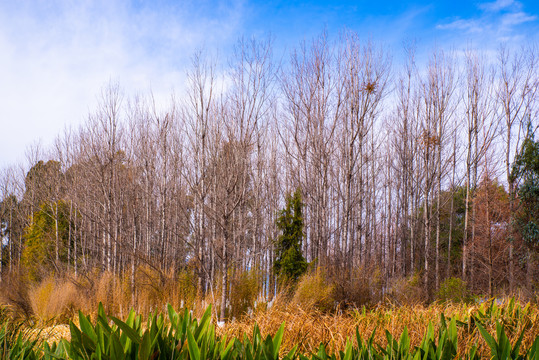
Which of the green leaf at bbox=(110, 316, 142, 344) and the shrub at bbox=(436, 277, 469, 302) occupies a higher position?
the green leaf at bbox=(110, 316, 142, 344)

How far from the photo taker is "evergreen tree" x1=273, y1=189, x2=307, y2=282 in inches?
475

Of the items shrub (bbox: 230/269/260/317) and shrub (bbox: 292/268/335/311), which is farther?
shrub (bbox: 230/269/260/317)

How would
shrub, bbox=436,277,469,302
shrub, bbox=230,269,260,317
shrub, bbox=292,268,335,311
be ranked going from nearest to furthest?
shrub, bbox=292,268,335,311, shrub, bbox=230,269,260,317, shrub, bbox=436,277,469,302

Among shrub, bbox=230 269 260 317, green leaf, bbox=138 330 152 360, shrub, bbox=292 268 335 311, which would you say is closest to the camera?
green leaf, bbox=138 330 152 360

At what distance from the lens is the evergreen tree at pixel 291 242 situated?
12070 millimetres

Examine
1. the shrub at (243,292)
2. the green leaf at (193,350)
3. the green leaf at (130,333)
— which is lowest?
the shrub at (243,292)

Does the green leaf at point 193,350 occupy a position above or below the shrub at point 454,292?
above

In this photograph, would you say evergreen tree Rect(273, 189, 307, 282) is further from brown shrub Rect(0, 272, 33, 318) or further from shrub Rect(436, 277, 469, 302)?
brown shrub Rect(0, 272, 33, 318)

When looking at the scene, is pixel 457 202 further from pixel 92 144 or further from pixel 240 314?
pixel 92 144

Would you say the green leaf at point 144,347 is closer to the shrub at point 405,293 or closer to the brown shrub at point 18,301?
the shrub at point 405,293

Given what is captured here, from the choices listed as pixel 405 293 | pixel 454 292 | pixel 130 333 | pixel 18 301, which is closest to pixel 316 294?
pixel 405 293

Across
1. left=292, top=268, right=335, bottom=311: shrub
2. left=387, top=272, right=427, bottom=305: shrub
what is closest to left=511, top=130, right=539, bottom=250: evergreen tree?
left=387, top=272, right=427, bottom=305: shrub

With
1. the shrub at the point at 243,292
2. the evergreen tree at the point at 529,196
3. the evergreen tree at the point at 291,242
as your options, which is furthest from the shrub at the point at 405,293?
the evergreen tree at the point at 529,196

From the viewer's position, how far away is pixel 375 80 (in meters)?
10.6
